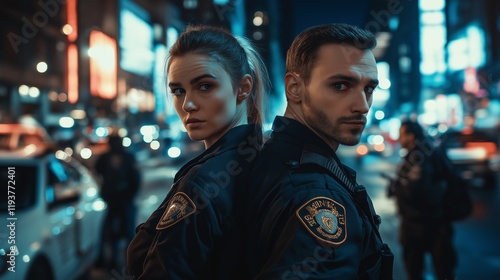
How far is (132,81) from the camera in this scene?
42.9 meters

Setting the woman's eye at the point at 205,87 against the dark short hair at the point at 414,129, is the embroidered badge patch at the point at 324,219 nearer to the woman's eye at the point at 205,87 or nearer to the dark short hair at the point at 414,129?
the woman's eye at the point at 205,87

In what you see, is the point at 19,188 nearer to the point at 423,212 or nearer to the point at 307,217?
the point at 423,212

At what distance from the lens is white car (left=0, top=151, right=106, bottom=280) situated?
14.4 ft

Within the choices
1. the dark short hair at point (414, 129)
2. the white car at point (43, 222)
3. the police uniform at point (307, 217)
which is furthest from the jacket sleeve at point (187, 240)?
the dark short hair at point (414, 129)

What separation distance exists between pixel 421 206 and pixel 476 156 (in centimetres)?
1063

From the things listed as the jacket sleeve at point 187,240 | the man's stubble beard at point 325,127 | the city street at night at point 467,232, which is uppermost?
the man's stubble beard at point 325,127

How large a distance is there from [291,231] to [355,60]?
603 millimetres

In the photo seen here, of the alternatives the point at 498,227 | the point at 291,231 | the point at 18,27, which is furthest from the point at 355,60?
the point at 18,27

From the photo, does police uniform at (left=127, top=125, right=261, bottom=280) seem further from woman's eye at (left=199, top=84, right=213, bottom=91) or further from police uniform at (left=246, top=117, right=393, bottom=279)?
woman's eye at (left=199, top=84, right=213, bottom=91)

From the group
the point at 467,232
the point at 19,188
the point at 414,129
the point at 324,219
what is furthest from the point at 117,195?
the point at 324,219

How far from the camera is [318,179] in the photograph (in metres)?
1.56

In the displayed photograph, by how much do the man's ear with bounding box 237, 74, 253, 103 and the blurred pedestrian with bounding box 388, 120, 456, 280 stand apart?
3.62m

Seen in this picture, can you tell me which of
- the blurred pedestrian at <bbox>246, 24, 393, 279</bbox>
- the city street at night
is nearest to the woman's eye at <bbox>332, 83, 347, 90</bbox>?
the blurred pedestrian at <bbox>246, 24, 393, 279</bbox>

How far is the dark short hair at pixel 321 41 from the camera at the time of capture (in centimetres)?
172
